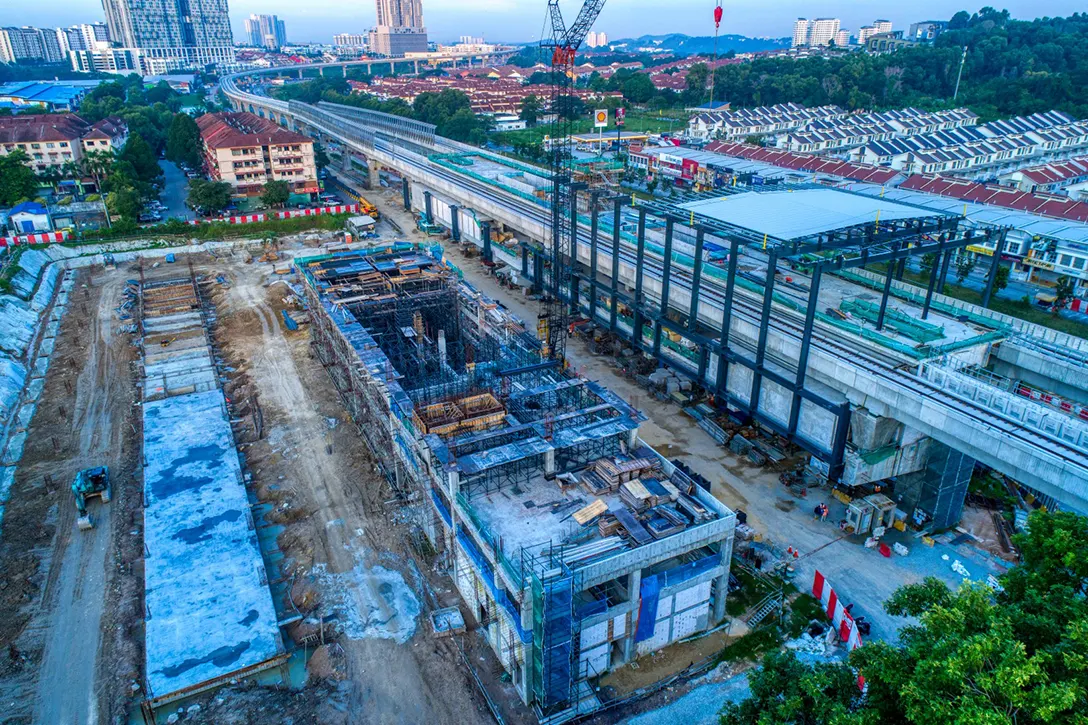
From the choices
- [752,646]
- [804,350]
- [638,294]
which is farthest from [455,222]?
[752,646]

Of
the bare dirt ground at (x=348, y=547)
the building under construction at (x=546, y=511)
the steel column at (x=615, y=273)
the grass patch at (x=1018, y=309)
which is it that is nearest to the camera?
the building under construction at (x=546, y=511)

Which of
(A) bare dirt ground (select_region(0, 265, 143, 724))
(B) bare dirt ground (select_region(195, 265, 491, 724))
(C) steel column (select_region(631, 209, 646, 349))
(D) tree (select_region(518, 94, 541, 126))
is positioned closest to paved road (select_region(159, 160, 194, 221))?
(A) bare dirt ground (select_region(0, 265, 143, 724))

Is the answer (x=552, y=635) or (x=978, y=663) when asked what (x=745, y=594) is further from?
(x=978, y=663)

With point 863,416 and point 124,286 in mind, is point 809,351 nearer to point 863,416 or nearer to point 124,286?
point 863,416

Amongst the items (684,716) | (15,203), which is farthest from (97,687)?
(15,203)

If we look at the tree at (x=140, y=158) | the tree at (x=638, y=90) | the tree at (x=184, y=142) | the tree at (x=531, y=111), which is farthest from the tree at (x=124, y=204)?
the tree at (x=638, y=90)

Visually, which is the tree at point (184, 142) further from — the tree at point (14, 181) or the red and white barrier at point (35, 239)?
the red and white barrier at point (35, 239)
